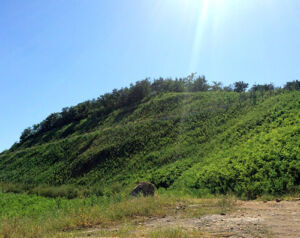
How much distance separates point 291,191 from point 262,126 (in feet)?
50.7

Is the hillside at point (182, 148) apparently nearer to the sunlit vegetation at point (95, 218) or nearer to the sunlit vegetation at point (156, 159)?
the sunlit vegetation at point (156, 159)

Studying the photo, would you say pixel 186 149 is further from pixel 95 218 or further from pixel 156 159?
pixel 95 218

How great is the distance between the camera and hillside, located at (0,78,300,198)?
17.2 meters

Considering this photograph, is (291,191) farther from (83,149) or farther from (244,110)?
(83,149)

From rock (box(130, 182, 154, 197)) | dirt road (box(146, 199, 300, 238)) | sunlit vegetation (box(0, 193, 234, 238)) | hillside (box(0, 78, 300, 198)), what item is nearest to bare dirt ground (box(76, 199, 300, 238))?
dirt road (box(146, 199, 300, 238))

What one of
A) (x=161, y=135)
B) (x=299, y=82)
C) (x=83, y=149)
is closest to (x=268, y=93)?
(x=299, y=82)

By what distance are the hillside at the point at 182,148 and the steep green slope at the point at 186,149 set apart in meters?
0.07

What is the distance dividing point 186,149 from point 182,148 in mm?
904

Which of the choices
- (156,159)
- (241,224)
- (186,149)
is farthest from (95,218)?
(156,159)

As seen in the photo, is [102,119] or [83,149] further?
[102,119]

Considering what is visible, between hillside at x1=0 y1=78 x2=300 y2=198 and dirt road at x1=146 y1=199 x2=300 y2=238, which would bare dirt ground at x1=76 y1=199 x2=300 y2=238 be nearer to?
dirt road at x1=146 y1=199 x2=300 y2=238

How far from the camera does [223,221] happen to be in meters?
7.19

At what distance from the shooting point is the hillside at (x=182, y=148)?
17203mm

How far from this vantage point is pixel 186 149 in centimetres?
3250
